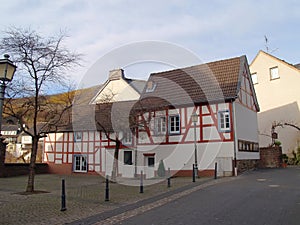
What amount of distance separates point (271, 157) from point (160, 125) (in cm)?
957

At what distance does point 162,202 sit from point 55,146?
2028 cm

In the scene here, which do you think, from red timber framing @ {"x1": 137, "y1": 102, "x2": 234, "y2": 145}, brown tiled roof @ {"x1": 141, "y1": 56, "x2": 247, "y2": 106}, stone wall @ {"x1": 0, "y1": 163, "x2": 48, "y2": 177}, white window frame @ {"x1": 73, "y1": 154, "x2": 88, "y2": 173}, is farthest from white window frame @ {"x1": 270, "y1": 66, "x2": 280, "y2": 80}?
stone wall @ {"x1": 0, "y1": 163, "x2": 48, "y2": 177}

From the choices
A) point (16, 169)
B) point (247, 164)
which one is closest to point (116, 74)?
point (16, 169)

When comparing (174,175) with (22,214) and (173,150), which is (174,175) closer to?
(173,150)

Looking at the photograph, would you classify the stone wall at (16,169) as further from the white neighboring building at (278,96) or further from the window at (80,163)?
the white neighboring building at (278,96)

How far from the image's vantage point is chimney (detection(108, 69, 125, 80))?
118ft

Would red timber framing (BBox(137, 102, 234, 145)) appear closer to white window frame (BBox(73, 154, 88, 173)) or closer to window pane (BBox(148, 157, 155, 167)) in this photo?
window pane (BBox(148, 157, 155, 167))

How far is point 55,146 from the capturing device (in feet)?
92.1

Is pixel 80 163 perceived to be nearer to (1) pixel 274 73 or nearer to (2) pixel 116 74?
(2) pixel 116 74

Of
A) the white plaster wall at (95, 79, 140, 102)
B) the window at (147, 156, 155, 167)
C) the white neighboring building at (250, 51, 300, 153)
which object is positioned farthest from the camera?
the white plaster wall at (95, 79, 140, 102)

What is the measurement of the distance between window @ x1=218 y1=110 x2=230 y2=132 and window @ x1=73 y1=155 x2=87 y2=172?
489 inches

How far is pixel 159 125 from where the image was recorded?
2238 centimetres

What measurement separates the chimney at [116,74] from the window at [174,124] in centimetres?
1550

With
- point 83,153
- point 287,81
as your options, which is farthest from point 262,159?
point 83,153
